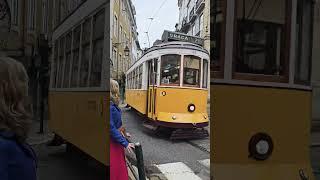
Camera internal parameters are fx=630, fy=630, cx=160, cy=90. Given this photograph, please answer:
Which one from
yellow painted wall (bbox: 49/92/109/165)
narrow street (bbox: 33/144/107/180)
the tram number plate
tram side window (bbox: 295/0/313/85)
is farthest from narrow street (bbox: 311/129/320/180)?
narrow street (bbox: 33/144/107/180)

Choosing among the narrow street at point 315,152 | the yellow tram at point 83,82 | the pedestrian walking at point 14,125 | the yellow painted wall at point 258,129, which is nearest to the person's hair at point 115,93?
the yellow tram at point 83,82

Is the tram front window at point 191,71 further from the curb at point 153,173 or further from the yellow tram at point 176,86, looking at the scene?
the curb at point 153,173

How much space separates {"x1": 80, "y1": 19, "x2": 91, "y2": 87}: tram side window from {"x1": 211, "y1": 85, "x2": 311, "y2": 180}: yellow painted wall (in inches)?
50.5

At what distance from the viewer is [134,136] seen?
282 centimetres

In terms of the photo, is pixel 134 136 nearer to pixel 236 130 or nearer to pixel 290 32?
pixel 236 130

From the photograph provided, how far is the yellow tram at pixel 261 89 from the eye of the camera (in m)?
2.57

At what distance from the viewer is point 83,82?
390 centimetres

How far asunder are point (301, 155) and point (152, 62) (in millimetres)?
817

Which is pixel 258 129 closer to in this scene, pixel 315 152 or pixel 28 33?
pixel 315 152

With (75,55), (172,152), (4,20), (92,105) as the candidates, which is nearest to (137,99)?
(172,152)

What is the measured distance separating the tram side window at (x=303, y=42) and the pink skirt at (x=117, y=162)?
2.90 feet

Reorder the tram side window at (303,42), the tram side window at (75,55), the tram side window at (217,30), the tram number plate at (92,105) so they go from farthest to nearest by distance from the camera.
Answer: the tram side window at (75,55)
the tram number plate at (92,105)
the tram side window at (303,42)
the tram side window at (217,30)

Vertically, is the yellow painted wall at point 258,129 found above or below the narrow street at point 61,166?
above

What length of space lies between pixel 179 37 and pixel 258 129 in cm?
53
